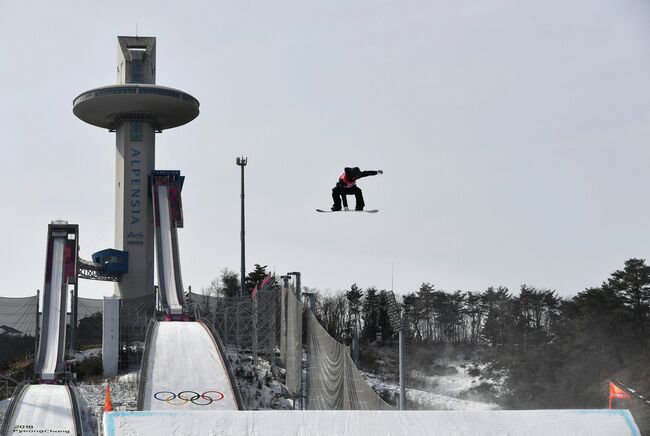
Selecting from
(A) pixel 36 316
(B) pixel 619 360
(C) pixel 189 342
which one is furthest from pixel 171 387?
(B) pixel 619 360

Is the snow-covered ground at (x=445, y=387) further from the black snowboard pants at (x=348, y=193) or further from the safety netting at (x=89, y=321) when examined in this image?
the black snowboard pants at (x=348, y=193)

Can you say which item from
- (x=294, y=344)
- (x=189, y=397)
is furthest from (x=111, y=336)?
(x=294, y=344)

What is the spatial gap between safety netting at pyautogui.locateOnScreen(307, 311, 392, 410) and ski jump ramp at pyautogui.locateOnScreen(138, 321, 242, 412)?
3313 mm

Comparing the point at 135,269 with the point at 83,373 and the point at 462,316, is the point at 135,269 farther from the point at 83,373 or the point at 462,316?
the point at 462,316

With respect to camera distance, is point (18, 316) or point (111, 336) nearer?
point (111, 336)

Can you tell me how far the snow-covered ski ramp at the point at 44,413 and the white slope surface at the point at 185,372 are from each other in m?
3.17

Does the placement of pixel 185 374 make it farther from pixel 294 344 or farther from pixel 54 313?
pixel 54 313

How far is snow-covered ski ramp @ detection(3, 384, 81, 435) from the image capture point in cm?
3288

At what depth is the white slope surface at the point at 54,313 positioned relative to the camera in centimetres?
A: 4428

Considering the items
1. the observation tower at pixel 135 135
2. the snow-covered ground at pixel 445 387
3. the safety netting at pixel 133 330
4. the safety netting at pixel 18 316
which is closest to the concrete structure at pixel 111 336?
the safety netting at pixel 133 330

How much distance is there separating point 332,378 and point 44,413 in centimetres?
1242

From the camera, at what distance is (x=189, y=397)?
1379 inches

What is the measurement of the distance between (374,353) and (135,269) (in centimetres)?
Answer: 2028

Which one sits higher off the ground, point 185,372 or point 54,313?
point 54,313
